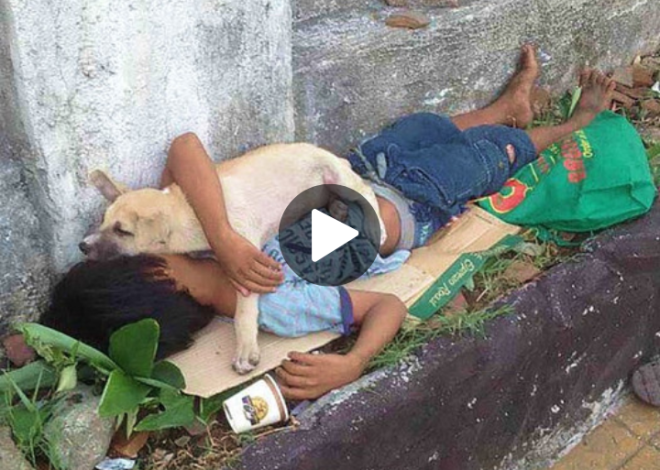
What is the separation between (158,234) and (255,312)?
32 centimetres

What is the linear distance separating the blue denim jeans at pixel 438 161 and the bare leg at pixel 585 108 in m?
0.15

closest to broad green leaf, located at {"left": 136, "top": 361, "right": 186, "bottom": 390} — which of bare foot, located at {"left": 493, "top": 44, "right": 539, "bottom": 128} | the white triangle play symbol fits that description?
the white triangle play symbol

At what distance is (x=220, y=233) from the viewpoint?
2.48 meters

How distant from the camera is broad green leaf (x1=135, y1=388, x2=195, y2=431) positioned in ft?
7.32

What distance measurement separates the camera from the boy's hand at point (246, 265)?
248 cm

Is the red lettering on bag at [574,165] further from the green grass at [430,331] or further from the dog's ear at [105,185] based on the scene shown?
the dog's ear at [105,185]

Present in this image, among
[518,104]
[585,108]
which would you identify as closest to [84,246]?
[518,104]

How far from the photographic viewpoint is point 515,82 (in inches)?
142

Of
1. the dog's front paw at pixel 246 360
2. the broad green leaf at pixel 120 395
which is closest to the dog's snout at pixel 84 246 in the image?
the broad green leaf at pixel 120 395

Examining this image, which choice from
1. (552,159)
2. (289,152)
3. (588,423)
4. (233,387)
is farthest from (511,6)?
(233,387)

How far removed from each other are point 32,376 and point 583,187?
1.81 metres

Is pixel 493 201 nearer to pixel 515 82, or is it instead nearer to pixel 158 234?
pixel 515 82

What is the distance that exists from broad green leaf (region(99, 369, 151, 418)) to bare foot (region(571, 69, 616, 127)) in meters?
2.10

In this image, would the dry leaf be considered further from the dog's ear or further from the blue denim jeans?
the dog's ear
